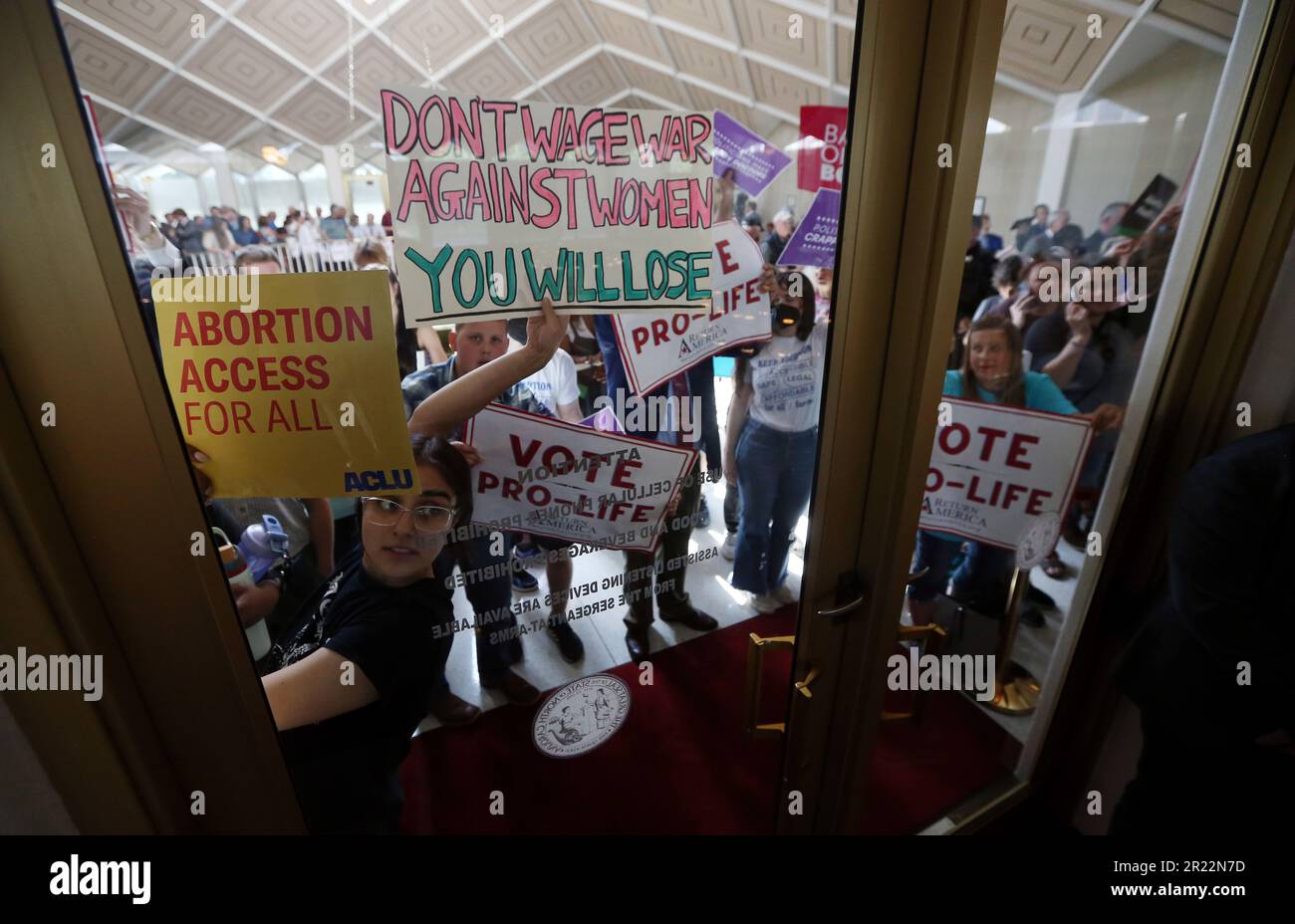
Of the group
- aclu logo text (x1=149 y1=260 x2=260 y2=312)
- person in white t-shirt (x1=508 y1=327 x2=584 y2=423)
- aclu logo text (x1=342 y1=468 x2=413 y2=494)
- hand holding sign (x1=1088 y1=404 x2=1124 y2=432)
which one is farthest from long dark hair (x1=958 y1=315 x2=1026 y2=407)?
aclu logo text (x1=149 y1=260 x2=260 y2=312)

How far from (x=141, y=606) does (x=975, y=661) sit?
2.19 meters

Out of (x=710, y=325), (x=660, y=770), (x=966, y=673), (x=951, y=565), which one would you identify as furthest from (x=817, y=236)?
(x=966, y=673)

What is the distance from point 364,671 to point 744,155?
1.05 metres

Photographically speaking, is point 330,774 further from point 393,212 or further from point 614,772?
point 393,212

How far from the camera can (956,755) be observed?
74.4 inches

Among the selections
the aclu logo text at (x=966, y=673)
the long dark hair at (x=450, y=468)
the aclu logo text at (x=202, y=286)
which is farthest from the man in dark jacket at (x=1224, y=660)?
the aclu logo text at (x=202, y=286)

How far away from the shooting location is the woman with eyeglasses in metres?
0.92

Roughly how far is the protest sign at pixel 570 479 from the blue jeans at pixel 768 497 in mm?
189

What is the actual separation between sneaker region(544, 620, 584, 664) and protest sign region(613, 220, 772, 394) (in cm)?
48

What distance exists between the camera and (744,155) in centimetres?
94
